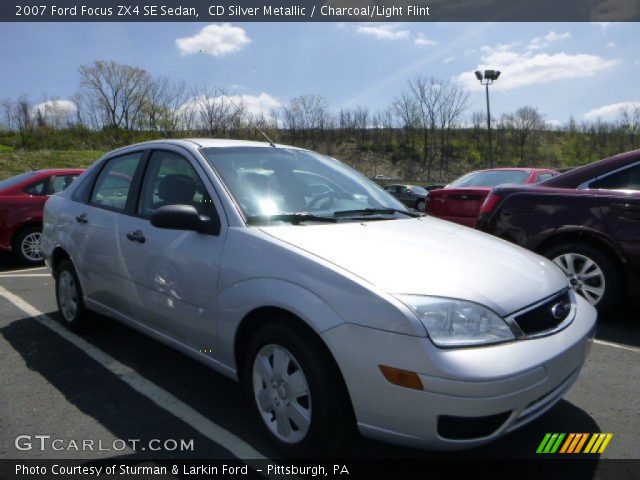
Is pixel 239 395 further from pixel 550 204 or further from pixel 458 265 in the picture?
pixel 550 204

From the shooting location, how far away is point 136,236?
131 inches

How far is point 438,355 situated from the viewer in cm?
200

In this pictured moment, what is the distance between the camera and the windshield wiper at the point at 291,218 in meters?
2.75

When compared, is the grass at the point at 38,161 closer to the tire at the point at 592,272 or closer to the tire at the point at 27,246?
the tire at the point at 27,246

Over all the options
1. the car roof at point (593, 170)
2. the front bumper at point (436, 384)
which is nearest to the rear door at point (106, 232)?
the front bumper at point (436, 384)

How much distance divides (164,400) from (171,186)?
1.37 meters

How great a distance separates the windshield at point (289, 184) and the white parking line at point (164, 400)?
1.19 meters

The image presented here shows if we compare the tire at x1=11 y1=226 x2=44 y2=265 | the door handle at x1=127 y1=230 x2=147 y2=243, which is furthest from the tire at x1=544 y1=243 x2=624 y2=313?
the tire at x1=11 y1=226 x2=44 y2=265

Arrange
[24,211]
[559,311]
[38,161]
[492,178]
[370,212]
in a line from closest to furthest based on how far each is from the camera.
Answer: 1. [559,311]
2. [370,212]
3. [24,211]
4. [492,178]
5. [38,161]

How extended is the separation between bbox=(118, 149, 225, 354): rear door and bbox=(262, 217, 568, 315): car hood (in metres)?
0.47

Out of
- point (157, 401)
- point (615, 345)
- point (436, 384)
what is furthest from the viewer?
point (615, 345)

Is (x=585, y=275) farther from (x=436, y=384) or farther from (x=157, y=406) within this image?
(x=157, y=406)

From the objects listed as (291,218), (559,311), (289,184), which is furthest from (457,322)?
(289,184)

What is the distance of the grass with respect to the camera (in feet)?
93.3
